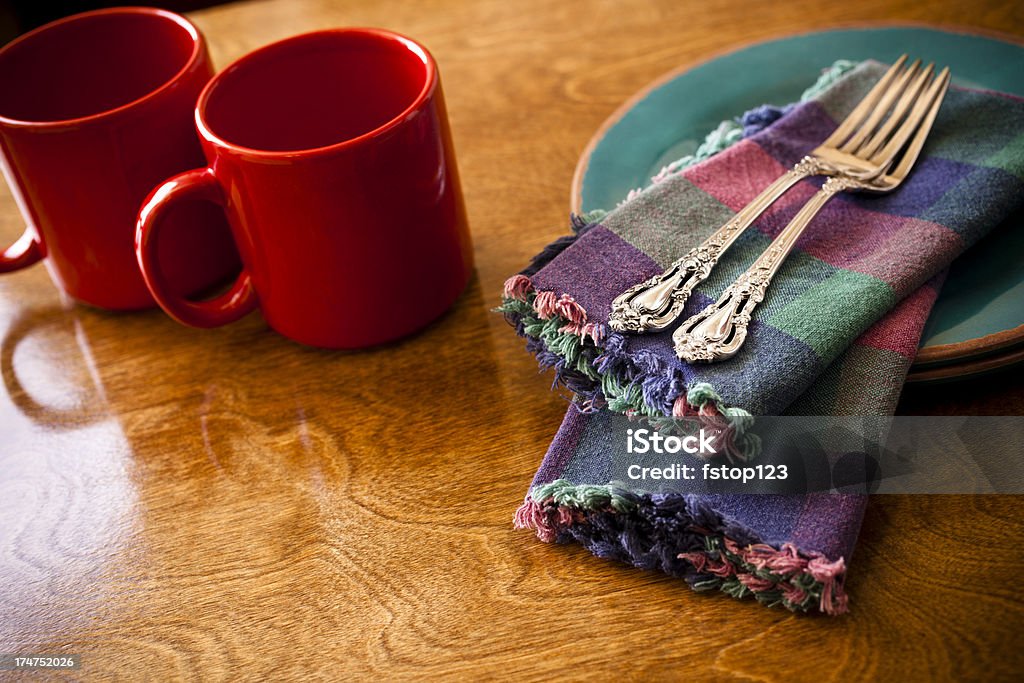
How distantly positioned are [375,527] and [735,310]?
222 mm

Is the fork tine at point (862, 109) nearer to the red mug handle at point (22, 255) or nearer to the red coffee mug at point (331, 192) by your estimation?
Answer: the red coffee mug at point (331, 192)

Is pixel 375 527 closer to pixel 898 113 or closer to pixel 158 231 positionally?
pixel 158 231

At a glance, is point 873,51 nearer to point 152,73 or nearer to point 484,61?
point 484,61

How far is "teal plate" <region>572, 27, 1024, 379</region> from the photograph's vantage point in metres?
0.52

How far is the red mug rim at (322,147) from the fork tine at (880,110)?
0.86ft

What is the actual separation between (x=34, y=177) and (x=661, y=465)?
0.42 m

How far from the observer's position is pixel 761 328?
471mm

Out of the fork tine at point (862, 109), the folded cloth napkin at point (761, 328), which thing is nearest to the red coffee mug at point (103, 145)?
the folded cloth napkin at point (761, 328)

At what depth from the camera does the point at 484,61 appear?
2.75 feet

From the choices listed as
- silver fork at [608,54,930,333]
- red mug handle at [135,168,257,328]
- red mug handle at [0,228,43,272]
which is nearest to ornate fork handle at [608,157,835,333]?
silver fork at [608,54,930,333]

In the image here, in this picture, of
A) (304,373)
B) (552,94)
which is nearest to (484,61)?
(552,94)

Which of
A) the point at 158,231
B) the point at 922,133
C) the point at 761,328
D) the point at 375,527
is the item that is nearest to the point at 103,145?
the point at 158,231

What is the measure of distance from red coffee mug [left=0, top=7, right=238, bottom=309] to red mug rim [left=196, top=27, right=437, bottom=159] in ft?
0.12

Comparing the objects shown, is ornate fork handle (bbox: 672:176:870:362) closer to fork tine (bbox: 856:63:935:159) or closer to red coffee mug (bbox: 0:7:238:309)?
fork tine (bbox: 856:63:935:159)
